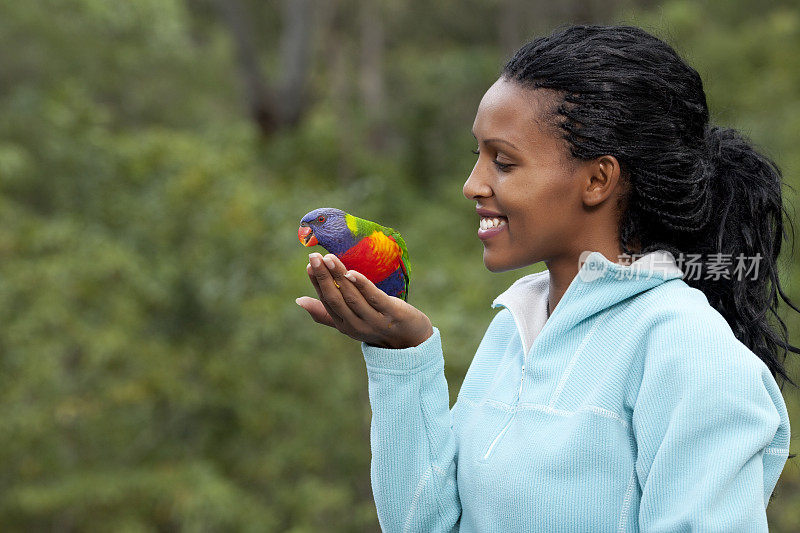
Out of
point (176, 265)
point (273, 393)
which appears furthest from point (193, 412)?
point (176, 265)

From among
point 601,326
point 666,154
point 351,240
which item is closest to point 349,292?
point 351,240

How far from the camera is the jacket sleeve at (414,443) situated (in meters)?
0.96

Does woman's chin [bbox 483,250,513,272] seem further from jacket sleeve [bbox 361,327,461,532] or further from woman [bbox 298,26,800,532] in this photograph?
jacket sleeve [bbox 361,327,461,532]

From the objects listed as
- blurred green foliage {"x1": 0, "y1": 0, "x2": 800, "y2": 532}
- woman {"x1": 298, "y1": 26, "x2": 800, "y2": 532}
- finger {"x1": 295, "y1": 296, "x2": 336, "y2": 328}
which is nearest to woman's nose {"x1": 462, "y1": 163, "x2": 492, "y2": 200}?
woman {"x1": 298, "y1": 26, "x2": 800, "y2": 532}

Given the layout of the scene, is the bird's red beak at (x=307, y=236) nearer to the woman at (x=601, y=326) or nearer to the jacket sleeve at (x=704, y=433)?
the woman at (x=601, y=326)

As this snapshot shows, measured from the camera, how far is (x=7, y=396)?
3.86m

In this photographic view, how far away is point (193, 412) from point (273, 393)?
453mm

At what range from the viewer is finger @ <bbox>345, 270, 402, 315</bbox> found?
2.85 feet

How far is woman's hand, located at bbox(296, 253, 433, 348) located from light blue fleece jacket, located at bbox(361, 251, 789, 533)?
2 cm

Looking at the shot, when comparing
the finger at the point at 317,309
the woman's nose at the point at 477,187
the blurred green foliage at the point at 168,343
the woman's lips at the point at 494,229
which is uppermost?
the woman's nose at the point at 477,187

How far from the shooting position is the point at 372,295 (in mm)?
877

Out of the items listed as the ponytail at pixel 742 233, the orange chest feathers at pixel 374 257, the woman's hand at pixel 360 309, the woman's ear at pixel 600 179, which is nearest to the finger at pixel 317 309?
the woman's hand at pixel 360 309

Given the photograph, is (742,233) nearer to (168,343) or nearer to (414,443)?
(414,443)

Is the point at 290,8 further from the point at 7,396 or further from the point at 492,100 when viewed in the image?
the point at 492,100
